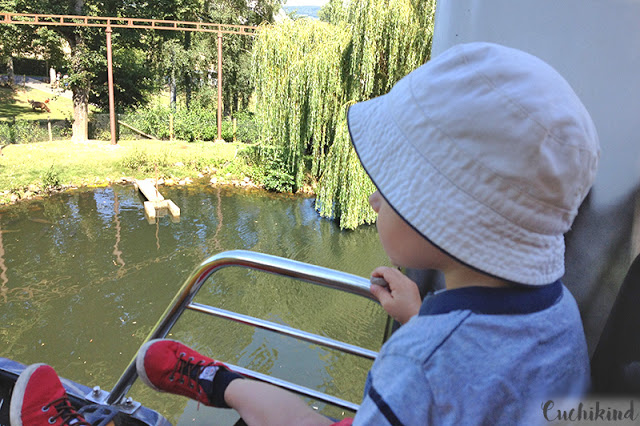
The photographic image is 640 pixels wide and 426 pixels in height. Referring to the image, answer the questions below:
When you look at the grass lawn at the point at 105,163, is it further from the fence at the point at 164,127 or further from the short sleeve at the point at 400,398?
the short sleeve at the point at 400,398

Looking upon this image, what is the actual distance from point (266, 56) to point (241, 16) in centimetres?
1104

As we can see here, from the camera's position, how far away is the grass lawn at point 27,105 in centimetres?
2167

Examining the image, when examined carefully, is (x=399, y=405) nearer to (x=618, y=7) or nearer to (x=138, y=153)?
(x=618, y=7)

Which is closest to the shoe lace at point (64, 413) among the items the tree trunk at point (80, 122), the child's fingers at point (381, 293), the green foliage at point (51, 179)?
the child's fingers at point (381, 293)

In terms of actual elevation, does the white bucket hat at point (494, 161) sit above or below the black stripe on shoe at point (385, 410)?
above

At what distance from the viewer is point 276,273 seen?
1214mm

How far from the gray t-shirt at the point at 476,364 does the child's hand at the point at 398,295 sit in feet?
0.95

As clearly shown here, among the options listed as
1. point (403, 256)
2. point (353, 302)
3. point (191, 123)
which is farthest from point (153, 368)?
point (191, 123)

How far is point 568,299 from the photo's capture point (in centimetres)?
74

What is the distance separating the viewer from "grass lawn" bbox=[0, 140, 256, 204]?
1123 cm

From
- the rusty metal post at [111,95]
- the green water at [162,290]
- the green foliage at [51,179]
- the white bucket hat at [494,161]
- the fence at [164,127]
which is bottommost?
the green water at [162,290]

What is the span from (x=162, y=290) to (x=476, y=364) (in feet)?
23.1

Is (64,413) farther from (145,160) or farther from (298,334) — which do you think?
(145,160)

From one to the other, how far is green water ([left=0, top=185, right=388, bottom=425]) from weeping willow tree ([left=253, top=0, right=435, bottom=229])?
1202 mm
